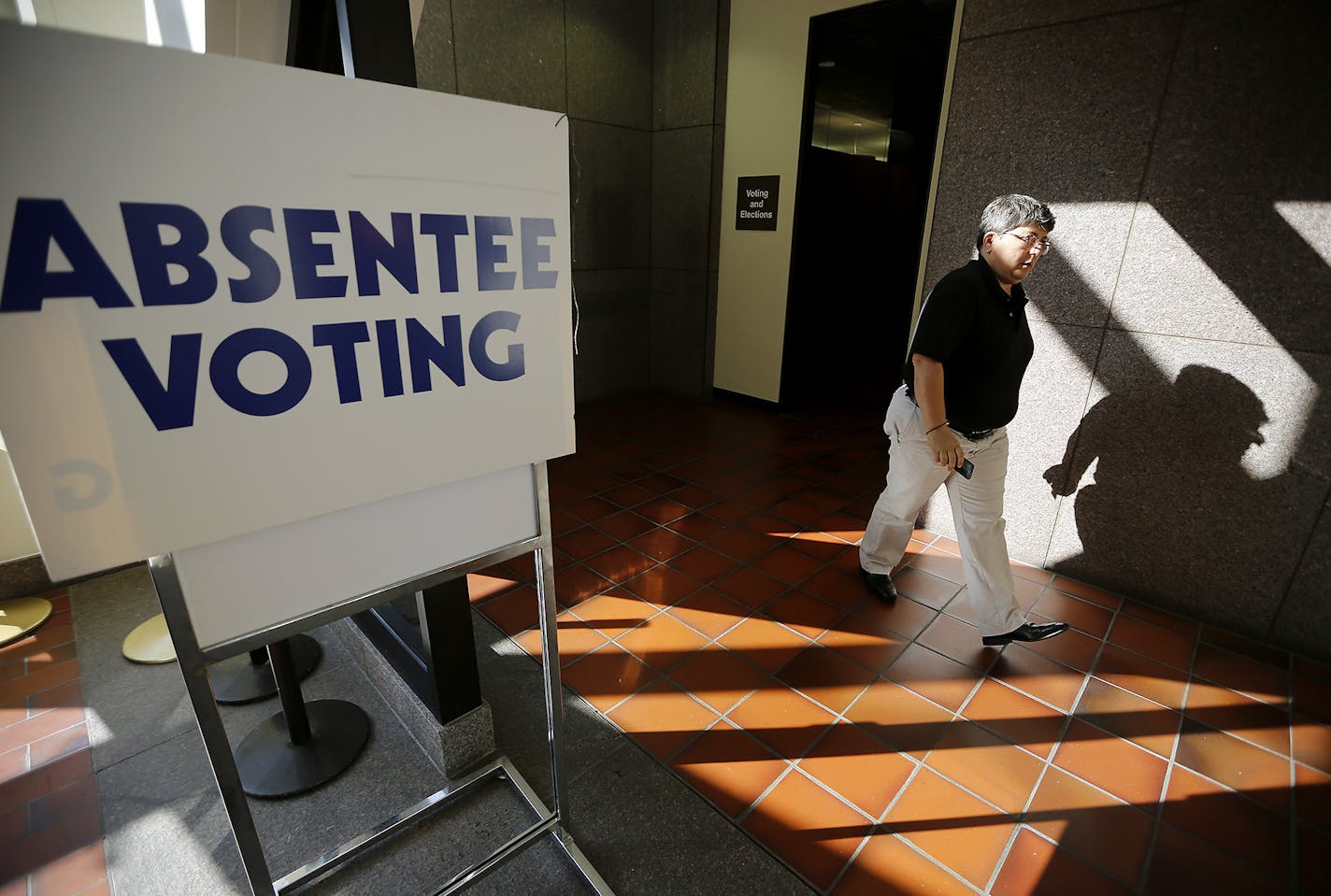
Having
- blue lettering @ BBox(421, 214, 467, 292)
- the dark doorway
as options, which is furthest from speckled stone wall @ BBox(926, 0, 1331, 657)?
blue lettering @ BBox(421, 214, 467, 292)

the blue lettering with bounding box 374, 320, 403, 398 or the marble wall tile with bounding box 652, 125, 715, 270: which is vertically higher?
the marble wall tile with bounding box 652, 125, 715, 270

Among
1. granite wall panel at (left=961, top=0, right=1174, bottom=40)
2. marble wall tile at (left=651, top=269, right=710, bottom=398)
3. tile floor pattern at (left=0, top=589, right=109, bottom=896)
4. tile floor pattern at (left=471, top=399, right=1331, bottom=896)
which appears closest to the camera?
tile floor pattern at (left=0, top=589, right=109, bottom=896)

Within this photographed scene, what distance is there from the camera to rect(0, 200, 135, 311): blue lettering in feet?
2.41

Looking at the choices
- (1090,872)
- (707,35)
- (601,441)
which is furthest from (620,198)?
(1090,872)

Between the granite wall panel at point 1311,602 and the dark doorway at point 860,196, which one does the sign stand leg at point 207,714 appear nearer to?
the granite wall panel at point 1311,602

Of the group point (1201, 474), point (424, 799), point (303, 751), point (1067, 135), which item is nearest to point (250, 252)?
point (424, 799)

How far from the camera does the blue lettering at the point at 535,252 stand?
1194 mm

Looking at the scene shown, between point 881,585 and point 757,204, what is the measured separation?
146 inches

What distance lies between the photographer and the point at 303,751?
2.02m

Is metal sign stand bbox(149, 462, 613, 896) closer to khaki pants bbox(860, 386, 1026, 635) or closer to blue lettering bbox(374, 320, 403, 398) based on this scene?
blue lettering bbox(374, 320, 403, 398)

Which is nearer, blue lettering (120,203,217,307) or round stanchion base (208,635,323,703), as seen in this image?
blue lettering (120,203,217,307)

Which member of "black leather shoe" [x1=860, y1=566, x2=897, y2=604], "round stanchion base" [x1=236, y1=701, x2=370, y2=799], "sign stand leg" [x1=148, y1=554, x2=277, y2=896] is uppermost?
"sign stand leg" [x1=148, y1=554, x2=277, y2=896]

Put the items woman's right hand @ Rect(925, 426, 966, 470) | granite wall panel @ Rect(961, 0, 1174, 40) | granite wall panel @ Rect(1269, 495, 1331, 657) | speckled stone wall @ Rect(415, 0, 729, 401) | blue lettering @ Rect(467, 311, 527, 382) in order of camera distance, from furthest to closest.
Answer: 1. speckled stone wall @ Rect(415, 0, 729, 401)
2. granite wall panel @ Rect(961, 0, 1174, 40)
3. granite wall panel @ Rect(1269, 495, 1331, 657)
4. woman's right hand @ Rect(925, 426, 966, 470)
5. blue lettering @ Rect(467, 311, 527, 382)

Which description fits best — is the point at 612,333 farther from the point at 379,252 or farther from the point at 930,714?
the point at 379,252
